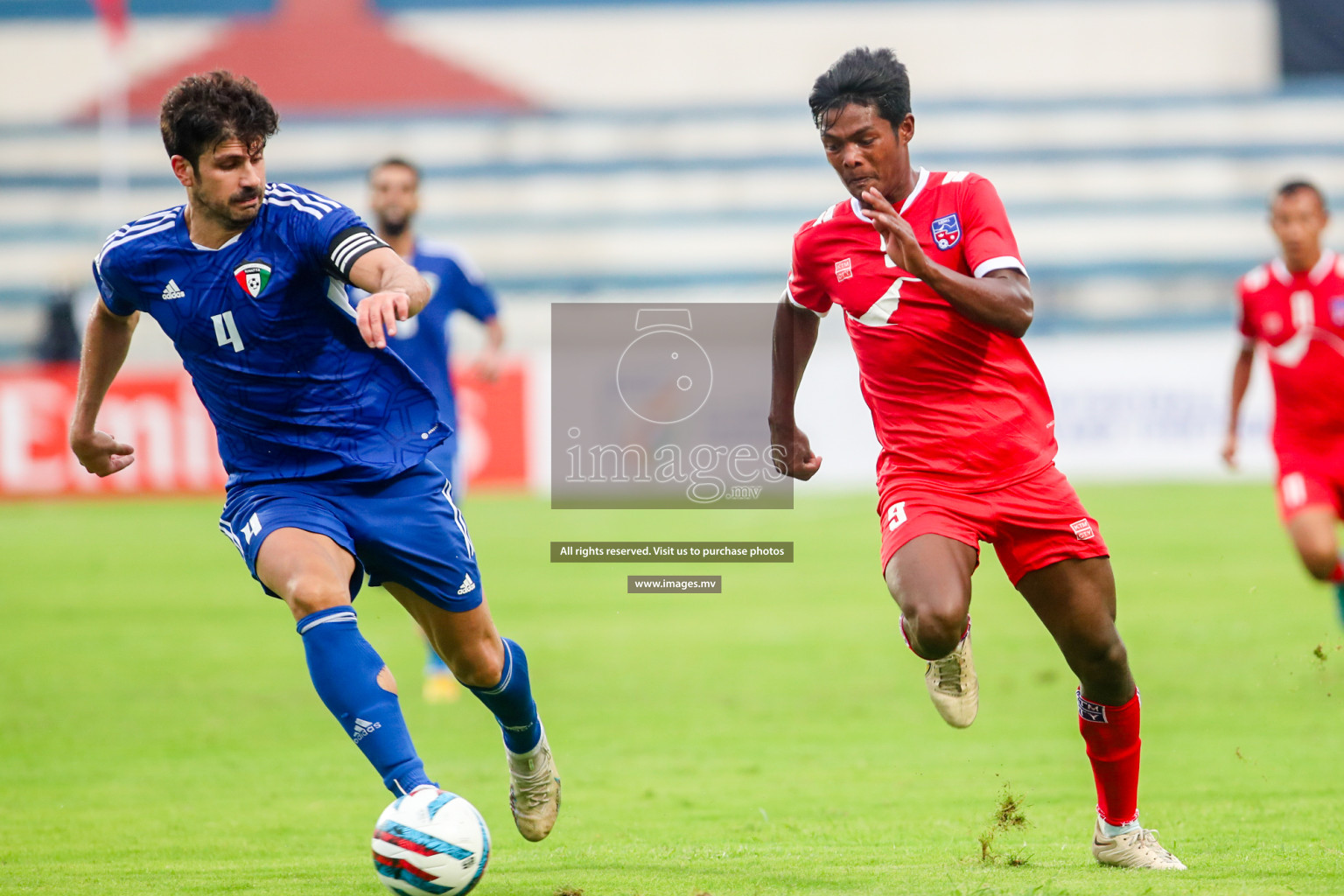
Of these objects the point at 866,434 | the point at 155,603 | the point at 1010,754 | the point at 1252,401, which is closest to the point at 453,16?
the point at 866,434

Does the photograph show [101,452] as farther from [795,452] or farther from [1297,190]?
[1297,190]

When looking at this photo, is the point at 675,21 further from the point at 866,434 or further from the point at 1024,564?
the point at 1024,564

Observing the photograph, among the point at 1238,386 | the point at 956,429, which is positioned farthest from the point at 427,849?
the point at 1238,386

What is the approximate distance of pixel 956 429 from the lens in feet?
16.2

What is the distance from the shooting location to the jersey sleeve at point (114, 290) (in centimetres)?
475

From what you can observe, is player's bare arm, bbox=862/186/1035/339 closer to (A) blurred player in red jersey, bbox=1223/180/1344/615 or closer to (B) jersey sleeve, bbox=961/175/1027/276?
(B) jersey sleeve, bbox=961/175/1027/276

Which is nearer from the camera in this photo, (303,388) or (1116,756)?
(303,388)

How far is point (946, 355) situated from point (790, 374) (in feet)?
2.19

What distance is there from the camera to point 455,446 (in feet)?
29.8

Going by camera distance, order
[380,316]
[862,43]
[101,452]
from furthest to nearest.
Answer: [862,43] → [101,452] → [380,316]

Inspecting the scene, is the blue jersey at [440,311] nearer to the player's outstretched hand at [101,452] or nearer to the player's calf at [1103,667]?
the player's outstretched hand at [101,452]

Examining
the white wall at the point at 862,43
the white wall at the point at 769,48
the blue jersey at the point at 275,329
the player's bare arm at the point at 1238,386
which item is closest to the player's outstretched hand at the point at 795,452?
the blue jersey at the point at 275,329

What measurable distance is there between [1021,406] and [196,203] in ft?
8.82

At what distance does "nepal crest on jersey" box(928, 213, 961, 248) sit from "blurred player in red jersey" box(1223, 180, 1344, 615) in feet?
12.6
